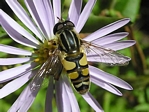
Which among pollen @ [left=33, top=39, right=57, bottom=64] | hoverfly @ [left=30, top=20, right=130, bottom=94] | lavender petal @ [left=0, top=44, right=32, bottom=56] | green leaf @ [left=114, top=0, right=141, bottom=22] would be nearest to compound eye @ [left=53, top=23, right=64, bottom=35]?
hoverfly @ [left=30, top=20, right=130, bottom=94]

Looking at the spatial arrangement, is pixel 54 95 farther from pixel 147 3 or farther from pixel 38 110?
pixel 147 3

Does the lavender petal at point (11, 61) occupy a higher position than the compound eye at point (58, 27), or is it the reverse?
the compound eye at point (58, 27)

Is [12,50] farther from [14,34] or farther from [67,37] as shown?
[67,37]

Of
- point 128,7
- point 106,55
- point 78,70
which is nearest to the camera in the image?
point 78,70

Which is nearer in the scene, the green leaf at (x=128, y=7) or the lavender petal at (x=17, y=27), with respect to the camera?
the lavender petal at (x=17, y=27)

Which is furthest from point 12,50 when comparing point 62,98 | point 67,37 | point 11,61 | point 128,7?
point 128,7

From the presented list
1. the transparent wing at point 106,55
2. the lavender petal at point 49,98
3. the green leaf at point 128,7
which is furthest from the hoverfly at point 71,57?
the green leaf at point 128,7

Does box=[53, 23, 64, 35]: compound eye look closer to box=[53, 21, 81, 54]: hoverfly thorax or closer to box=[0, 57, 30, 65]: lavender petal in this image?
box=[53, 21, 81, 54]: hoverfly thorax

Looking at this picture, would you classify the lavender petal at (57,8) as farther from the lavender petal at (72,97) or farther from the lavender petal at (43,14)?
the lavender petal at (72,97)
